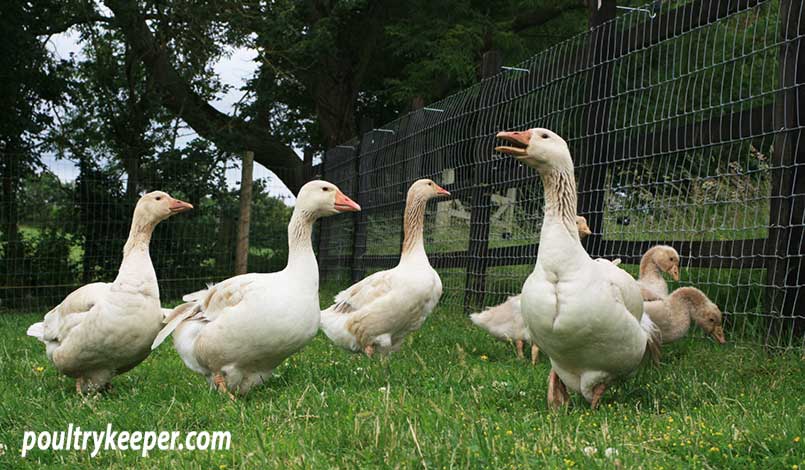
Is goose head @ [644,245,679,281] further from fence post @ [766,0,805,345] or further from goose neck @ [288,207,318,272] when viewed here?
goose neck @ [288,207,318,272]

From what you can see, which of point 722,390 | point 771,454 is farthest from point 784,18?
point 771,454

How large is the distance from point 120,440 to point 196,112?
14.9 meters

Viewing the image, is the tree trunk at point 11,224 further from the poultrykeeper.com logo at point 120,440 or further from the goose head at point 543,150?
the goose head at point 543,150

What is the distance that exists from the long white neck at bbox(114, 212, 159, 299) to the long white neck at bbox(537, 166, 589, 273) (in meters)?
2.85

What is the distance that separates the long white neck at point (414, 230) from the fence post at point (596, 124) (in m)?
1.54

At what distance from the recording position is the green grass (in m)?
3.27

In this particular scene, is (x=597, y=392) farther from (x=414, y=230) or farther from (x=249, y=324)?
(x=414, y=230)

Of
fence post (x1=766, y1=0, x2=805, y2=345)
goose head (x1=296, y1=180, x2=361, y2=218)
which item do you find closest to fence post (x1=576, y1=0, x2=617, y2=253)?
fence post (x1=766, y1=0, x2=805, y2=345)

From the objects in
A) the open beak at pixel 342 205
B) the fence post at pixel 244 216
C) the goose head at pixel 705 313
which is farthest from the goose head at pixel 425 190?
the fence post at pixel 244 216

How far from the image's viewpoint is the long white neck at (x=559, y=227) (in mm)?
4406

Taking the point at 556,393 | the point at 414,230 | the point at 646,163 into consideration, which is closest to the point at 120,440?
the point at 556,393

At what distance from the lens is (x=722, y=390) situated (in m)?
4.64

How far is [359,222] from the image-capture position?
44.6 ft

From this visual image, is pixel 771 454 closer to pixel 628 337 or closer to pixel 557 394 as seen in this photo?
pixel 628 337
